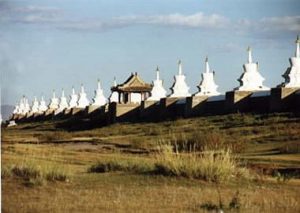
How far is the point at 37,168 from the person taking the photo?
8688 millimetres

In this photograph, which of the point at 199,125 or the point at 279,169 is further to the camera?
the point at 199,125

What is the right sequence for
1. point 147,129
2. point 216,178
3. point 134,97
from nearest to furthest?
point 216,178 → point 147,129 → point 134,97

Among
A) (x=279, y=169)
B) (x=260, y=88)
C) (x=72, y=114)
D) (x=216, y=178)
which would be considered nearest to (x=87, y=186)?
(x=216, y=178)

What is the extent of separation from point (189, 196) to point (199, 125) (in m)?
16.3

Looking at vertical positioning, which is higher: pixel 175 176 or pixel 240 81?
pixel 240 81

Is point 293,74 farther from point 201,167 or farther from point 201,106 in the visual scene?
point 201,167

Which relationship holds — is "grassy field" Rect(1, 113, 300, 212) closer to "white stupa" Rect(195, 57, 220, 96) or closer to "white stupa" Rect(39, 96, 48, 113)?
"white stupa" Rect(195, 57, 220, 96)

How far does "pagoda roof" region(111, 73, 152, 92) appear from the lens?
1393 inches

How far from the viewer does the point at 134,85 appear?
35.9 m

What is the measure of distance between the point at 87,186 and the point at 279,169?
355 centimetres

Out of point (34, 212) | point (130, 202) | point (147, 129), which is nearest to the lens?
point (34, 212)

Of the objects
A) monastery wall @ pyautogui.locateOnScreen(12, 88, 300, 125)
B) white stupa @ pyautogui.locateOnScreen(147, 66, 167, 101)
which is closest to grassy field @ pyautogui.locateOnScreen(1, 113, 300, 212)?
monastery wall @ pyautogui.locateOnScreen(12, 88, 300, 125)

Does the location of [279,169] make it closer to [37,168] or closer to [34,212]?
[37,168]

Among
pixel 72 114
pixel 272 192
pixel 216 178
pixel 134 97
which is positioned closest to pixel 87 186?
pixel 216 178
